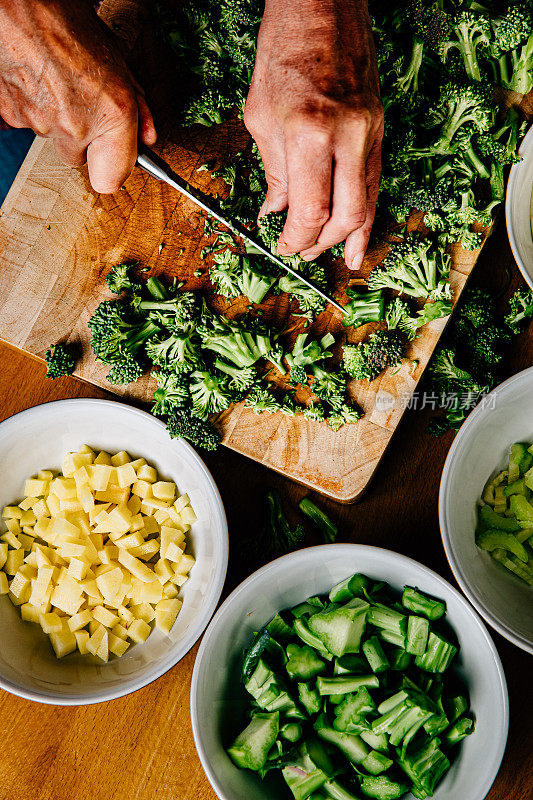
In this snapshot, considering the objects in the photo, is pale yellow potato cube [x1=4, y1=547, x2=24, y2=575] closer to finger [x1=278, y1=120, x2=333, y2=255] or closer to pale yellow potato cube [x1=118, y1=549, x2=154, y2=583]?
pale yellow potato cube [x1=118, y1=549, x2=154, y2=583]

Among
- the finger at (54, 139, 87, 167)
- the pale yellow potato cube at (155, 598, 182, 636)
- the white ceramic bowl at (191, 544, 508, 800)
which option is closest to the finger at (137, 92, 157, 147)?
the finger at (54, 139, 87, 167)

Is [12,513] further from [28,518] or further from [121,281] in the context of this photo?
[121,281]

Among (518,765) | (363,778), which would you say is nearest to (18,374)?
(363,778)

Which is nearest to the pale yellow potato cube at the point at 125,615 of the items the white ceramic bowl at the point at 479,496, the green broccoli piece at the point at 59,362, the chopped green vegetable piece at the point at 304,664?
the chopped green vegetable piece at the point at 304,664

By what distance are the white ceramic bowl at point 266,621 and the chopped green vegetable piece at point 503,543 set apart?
0.85ft

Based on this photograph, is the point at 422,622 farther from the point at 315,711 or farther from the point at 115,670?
the point at 115,670

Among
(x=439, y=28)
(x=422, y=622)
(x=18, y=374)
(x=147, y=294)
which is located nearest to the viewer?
(x=422, y=622)

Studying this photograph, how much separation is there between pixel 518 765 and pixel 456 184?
6.44 ft

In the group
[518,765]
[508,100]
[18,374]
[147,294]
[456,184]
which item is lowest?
[518,765]

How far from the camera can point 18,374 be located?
2.38 metres

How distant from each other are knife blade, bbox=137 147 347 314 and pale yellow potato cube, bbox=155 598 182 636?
1133 mm

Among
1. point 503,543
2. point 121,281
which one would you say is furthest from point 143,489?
point 503,543

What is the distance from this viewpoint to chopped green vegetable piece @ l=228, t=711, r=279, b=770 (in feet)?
6.07

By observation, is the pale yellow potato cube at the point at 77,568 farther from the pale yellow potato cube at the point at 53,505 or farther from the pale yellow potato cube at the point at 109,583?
the pale yellow potato cube at the point at 53,505
